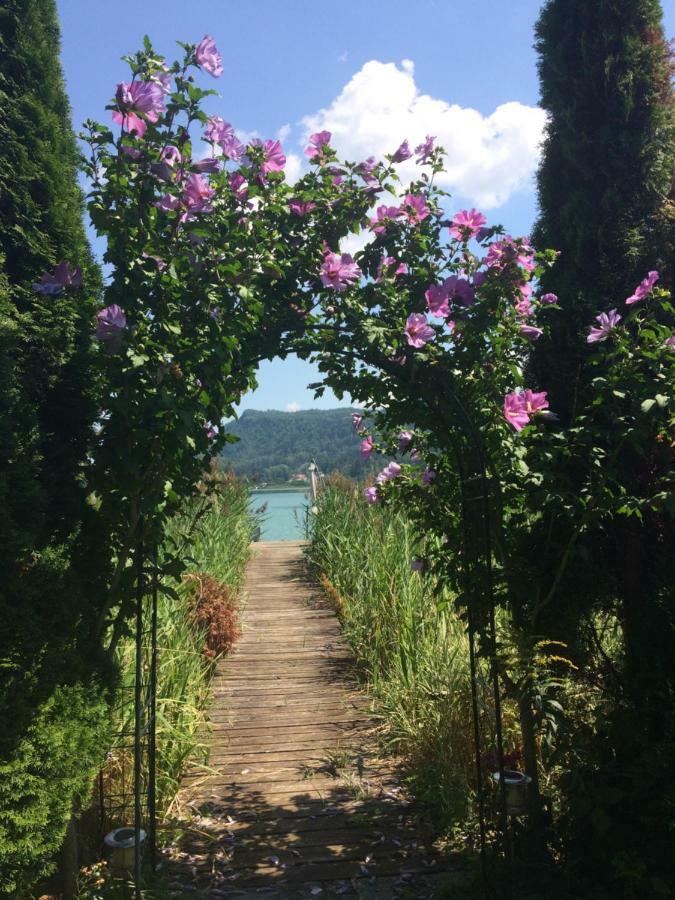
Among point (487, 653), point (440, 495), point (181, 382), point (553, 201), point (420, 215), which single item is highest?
point (553, 201)

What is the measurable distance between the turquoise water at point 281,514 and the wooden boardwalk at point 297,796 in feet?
15.2

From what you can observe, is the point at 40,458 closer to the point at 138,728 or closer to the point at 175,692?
the point at 138,728

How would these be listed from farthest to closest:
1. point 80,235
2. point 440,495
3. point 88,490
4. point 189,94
A: point 440,495, point 80,235, point 88,490, point 189,94

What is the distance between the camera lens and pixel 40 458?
2.41 metres

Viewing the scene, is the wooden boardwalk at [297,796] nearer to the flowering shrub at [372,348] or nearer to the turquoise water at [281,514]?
the flowering shrub at [372,348]

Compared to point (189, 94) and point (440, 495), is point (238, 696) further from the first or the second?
point (189, 94)

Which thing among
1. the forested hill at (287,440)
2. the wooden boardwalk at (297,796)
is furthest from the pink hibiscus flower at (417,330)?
the forested hill at (287,440)

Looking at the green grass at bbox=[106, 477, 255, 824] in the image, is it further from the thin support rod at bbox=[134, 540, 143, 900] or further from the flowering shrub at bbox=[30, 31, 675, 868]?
the flowering shrub at bbox=[30, 31, 675, 868]

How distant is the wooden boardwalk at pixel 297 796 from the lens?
2.85 m

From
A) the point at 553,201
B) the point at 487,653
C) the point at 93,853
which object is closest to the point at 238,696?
the point at 93,853

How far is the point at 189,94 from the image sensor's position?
231cm

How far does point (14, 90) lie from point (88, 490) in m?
1.58

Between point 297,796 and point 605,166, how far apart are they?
3259mm

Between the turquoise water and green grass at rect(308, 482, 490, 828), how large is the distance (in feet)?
9.66
